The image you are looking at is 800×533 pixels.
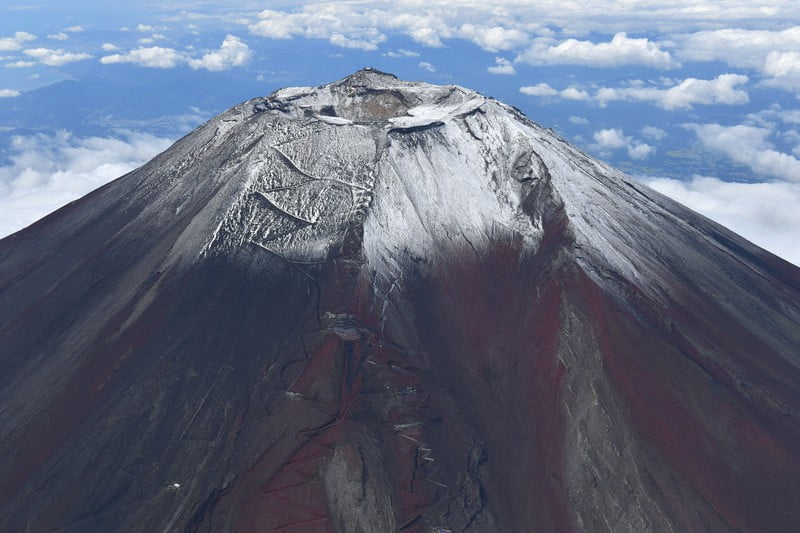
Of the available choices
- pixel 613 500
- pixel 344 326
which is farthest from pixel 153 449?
pixel 613 500

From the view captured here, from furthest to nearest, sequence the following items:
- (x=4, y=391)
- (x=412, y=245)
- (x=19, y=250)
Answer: (x=19, y=250) → (x=412, y=245) → (x=4, y=391)

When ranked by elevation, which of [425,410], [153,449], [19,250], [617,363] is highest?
[617,363]

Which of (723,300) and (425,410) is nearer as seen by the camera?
(425,410)

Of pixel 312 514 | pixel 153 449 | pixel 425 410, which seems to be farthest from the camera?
pixel 425 410

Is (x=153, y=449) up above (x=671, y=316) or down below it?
below

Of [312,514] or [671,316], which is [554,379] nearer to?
[671,316]

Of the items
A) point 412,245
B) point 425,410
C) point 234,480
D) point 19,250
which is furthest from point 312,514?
point 19,250

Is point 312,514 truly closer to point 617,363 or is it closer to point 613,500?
point 613,500
